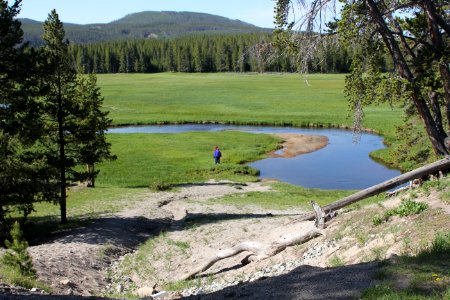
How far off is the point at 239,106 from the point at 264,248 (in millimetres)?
79140

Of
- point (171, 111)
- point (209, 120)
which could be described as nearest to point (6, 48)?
point (209, 120)

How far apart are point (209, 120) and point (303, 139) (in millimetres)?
22445

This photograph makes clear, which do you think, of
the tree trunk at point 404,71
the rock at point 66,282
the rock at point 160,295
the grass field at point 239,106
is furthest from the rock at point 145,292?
the grass field at point 239,106

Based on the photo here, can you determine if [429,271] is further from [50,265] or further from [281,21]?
[50,265]

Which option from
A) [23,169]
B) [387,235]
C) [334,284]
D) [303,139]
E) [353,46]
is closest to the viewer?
[334,284]

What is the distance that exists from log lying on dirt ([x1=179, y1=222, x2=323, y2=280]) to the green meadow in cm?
488

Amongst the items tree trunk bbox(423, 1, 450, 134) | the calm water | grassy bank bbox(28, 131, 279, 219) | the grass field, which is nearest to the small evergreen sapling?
tree trunk bbox(423, 1, 450, 134)

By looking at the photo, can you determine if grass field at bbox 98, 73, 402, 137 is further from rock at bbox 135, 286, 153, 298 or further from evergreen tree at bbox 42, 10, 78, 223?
rock at bbox 135, 286, 153, 298

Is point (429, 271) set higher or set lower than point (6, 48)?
lower

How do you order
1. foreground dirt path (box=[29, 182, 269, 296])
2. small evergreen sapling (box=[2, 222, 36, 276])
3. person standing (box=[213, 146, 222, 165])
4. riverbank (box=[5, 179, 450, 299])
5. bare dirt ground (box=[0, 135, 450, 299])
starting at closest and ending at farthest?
riverbank (box=[5, 179, 450, 299]) < bare dirt ground (box=[0, 135, 450, 299]) < small evergreen sapling (box=[2, 222, 36, 276]) < foreground dirt path (box=[29, 182, 269, 296]) < person standing (box=[213, 146, 222, 165])

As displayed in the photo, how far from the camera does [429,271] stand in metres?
8.42

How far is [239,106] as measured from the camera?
307 ft

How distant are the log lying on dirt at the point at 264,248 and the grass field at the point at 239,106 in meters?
50.9

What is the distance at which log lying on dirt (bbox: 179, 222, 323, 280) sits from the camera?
589 inches
